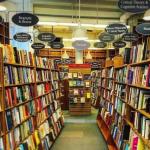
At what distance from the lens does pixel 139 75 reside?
3.65 m

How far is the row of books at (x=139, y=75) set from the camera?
3.18 metres

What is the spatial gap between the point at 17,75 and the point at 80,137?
3495mm

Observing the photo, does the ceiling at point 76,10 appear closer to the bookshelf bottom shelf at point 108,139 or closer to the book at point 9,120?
the bookshelf bottom shelf at point 108,139

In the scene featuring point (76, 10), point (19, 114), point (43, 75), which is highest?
point (76, 10)

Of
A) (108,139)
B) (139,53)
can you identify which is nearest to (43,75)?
(108,139)

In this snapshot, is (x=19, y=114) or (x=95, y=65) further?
(x=95, y=65)

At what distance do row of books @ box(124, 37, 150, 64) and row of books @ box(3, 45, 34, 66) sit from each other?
6.29ft

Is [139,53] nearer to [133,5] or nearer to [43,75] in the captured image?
[133,5]

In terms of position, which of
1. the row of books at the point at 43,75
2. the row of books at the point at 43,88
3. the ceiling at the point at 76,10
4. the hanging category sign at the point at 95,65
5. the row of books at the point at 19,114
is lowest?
the row of books at the point at 19,114

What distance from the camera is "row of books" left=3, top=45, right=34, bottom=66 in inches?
136

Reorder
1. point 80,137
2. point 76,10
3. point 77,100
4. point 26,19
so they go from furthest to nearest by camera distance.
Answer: point 77,100
point 76,10
point 80,137
point 26,19

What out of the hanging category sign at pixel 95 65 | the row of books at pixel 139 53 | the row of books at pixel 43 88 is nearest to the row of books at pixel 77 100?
the row of books at pixel 43 88

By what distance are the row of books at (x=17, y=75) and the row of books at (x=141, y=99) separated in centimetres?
190

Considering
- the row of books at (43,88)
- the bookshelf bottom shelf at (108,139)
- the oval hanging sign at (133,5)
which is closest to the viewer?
the oval hanging sign at (133,5)
